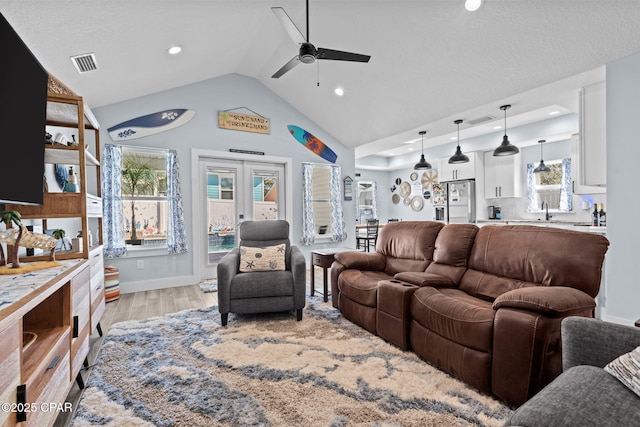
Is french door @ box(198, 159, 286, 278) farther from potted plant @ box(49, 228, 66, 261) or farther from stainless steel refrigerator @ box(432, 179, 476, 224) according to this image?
stainless steel refrigerator @ box(432, 179, 476, 224)

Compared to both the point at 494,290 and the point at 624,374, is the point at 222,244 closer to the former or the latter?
the point at 494,290

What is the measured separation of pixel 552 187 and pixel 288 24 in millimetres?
6057

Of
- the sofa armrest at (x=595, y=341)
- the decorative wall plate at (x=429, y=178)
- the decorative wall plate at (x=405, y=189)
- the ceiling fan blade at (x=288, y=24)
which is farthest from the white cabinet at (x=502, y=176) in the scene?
the sofa armrest at (x=595, y=341)

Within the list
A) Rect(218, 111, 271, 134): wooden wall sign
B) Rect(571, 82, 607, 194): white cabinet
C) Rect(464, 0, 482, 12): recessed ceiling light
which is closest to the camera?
Rect(464, 0, 482, 12): recessed ceiling light

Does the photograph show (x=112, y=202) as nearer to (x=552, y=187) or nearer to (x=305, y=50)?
(x=305, y=50)

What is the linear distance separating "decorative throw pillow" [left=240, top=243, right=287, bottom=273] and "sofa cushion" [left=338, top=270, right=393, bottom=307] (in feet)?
2.25

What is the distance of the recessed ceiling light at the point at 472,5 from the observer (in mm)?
2732

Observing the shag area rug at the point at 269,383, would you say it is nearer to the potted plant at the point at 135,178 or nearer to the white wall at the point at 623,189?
the potted plant at the point at 135,178

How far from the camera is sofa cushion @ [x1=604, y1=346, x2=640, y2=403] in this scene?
1062mm

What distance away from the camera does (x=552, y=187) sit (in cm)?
608

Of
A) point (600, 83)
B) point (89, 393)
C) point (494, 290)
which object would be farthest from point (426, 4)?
point (89, 393)

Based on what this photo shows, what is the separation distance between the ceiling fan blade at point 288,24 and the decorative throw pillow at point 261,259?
6.80 ft

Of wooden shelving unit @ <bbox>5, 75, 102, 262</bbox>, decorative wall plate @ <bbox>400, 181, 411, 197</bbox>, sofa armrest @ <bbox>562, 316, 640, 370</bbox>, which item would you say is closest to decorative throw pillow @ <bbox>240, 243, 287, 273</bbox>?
wooden shelving unit @ <bbox>5, 75, 102, 262</bbox>

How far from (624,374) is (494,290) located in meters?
1.22
